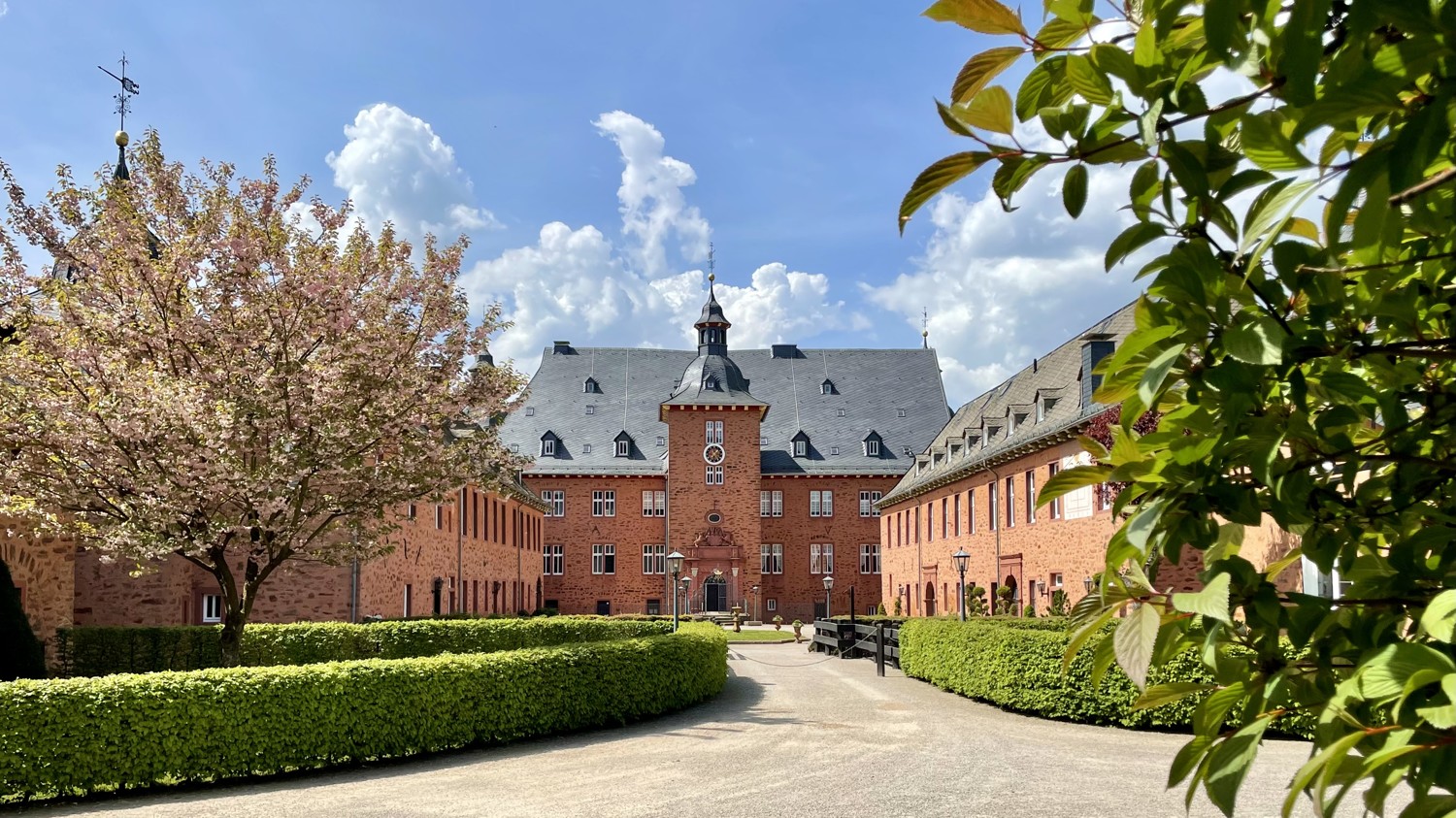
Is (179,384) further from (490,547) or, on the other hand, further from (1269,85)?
(490,547)

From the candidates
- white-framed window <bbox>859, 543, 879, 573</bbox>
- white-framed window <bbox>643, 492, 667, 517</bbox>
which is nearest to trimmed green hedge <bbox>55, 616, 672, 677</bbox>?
white-framed window <bbox>643, 492, 667, 517</bbox>

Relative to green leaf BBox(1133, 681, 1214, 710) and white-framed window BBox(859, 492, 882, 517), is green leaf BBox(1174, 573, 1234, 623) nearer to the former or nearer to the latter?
green leaf BBox(1133, 681, 1214, 710)

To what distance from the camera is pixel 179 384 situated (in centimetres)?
1544

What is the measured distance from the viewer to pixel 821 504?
2397 inches

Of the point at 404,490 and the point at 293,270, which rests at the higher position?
the point at 293,270

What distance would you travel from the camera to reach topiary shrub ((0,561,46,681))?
15.4 metres

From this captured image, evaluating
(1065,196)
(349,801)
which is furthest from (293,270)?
(1065,196)

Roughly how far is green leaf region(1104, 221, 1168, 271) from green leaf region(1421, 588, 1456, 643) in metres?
0.57

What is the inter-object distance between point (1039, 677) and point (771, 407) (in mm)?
47744

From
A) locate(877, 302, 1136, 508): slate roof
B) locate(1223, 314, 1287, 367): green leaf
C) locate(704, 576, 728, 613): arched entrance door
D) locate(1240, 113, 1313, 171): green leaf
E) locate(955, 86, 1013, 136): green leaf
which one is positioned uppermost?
locate(877, 302, 1136, 508): slate roof

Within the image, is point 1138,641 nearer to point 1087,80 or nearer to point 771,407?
point 1087,80

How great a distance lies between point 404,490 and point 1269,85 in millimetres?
17402

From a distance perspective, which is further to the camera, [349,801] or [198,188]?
[198,188]

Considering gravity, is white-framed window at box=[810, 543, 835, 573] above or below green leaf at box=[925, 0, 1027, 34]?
below
